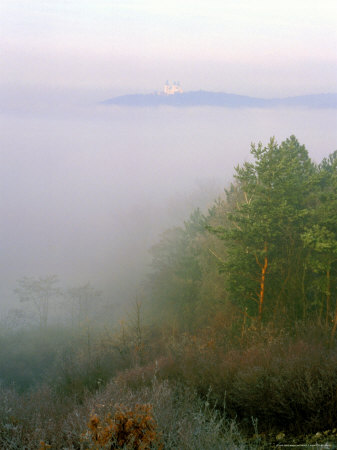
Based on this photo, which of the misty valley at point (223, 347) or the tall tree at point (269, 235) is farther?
the tall tree at point (269, 235)

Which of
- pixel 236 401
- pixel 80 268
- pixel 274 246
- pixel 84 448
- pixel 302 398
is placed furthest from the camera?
pixel 80 268

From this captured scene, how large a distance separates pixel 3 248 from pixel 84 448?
594 ft

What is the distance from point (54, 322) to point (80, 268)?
68031 mm

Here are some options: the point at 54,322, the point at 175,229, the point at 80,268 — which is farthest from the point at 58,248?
the point at 175,229

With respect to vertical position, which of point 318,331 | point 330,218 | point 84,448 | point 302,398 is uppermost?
point 330,218

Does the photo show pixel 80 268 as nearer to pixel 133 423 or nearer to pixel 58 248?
pixel 58 248

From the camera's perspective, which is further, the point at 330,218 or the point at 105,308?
the point at 105,308

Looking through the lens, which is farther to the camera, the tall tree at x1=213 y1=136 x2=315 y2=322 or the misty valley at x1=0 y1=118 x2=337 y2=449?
the tall tree at x1=213 y1=136 x2=315 y2=322

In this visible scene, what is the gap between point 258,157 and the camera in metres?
21.9

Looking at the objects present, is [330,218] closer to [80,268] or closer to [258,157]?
[258,157]

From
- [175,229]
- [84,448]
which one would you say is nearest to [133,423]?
[84,448]

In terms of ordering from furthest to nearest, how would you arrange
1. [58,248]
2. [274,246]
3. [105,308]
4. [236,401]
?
[58,248] → [105,308] → [274,246] → [236,401]

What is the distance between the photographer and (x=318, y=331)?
19641mm

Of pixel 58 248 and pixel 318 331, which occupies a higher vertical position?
pixel 318 331
